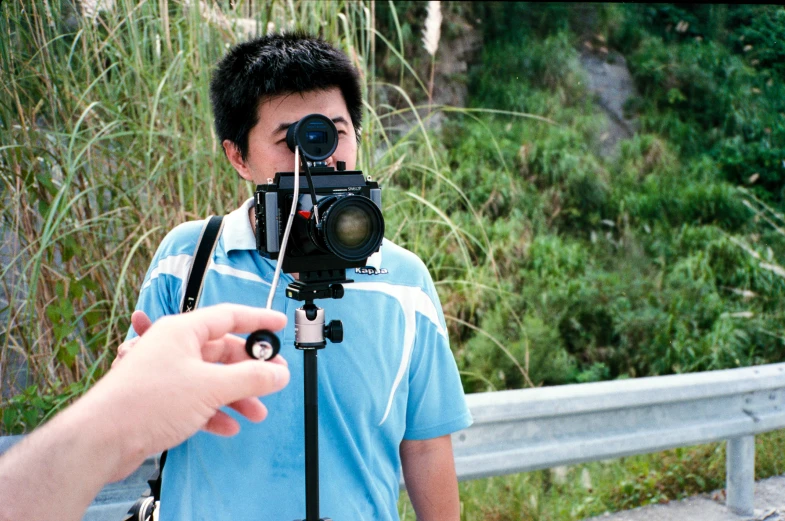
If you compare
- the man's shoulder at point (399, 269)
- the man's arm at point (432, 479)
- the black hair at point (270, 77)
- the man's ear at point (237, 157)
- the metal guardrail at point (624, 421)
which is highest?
the black hair at point (270, 77)

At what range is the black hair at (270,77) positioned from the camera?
1415 millimetres

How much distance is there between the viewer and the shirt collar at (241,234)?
1.38 meters

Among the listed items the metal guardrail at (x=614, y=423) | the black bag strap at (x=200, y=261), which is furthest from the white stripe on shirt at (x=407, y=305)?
the metal guardrail at (x=614, y=423)

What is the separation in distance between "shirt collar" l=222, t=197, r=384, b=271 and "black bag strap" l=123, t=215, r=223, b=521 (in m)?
0.02

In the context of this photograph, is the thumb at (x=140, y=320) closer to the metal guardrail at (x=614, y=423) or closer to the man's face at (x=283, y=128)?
the man's face at (x=283, y=128)

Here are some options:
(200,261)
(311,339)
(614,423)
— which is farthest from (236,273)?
(614,423)

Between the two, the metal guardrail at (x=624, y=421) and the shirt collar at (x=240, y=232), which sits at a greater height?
the shirt collar at (x=240, y=232)

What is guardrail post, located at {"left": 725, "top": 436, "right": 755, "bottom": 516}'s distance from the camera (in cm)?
254

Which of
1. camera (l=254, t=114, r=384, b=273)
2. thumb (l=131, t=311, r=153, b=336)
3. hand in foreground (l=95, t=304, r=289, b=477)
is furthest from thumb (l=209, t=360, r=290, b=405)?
thumb (l=131, t=311, r=153, b=336)

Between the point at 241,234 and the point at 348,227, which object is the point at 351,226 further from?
the point at 241,234

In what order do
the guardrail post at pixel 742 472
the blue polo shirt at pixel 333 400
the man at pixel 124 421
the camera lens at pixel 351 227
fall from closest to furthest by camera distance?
the man at pixel 124 421
the camera lens at pixel 351 227
the blue polo shirt at pixel 333 400
the guardrail post at pixel 742 472

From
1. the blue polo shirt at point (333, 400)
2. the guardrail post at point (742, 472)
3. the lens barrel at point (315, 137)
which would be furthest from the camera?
the guardrail post at point (742, 472)

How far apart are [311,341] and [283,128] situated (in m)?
0.51

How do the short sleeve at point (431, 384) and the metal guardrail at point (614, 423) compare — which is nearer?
the short sleeve at point (431, 384)
